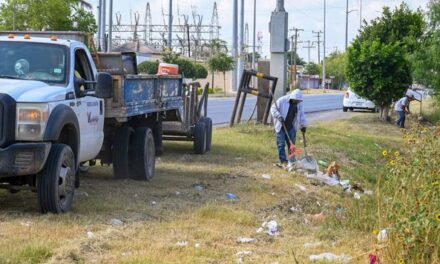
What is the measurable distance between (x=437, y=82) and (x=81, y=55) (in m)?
18.5

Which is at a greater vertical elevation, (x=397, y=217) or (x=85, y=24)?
(x=85, y=24)

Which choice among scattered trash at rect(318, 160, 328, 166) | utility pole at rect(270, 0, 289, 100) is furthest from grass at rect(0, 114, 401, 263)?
utility pole at rect(270, 0, 289, 100)

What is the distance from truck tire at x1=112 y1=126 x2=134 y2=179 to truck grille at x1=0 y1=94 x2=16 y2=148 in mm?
3331

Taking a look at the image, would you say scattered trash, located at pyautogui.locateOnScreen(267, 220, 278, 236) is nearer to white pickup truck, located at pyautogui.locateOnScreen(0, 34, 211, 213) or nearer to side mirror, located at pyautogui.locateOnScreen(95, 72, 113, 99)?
white pickup truck, located at pyautogui.locateOnScreen(0, 34, 211, 213)

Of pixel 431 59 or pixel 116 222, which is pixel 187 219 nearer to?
pixel 116 222

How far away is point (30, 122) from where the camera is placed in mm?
7508

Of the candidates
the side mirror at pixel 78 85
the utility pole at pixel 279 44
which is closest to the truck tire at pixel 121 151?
the side mirror at pixel 78 85

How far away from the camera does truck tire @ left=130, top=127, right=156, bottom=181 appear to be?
35.8ft

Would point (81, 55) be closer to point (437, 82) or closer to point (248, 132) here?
point (248, 132)

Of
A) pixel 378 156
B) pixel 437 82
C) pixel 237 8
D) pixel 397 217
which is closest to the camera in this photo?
pixel 397 217

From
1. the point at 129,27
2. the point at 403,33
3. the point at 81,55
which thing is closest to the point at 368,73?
the point at 403,33

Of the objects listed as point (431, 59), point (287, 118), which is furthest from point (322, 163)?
point (431, 59)

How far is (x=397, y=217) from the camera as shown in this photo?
6023 mm

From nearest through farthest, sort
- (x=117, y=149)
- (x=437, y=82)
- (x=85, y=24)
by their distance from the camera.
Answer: (x=117, y=149)
(x=437, y=82)
(x=85, y=24)
